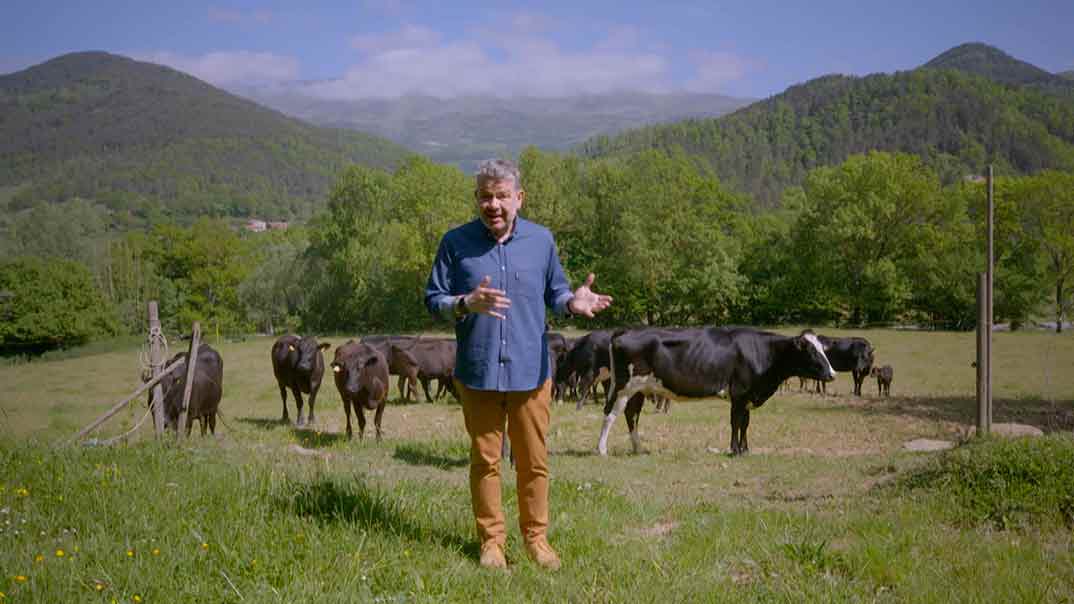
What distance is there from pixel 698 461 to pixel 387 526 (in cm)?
719

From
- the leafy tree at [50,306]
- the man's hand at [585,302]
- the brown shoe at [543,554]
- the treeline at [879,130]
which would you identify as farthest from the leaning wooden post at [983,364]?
the treeline at [879,130]

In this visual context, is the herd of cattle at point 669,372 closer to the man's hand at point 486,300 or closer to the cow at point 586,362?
the cow at point 586,362

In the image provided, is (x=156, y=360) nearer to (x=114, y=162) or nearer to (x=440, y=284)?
(x=440, y=284)

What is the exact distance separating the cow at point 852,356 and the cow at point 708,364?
35.2ft

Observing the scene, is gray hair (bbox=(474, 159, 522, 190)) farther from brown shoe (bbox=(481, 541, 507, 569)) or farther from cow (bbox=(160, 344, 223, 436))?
cow (bbox=(160, 344, 223, 436))

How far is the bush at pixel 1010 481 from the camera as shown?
17.3ft

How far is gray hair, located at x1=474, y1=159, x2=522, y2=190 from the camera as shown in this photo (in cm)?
421

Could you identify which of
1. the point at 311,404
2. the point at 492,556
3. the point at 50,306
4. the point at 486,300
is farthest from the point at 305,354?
the point at 50,306

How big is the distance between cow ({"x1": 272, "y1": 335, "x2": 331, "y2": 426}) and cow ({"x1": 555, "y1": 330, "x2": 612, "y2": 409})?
19.5ft

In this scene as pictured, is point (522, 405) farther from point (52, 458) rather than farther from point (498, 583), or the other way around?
point (52, 458)

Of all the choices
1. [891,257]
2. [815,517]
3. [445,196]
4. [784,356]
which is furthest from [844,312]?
[815,517]

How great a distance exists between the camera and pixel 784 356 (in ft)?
39.8

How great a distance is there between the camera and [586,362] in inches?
739

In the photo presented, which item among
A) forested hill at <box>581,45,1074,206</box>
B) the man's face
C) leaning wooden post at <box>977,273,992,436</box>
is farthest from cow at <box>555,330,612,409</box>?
forested hill at <box>581,45,1074,206</box>
